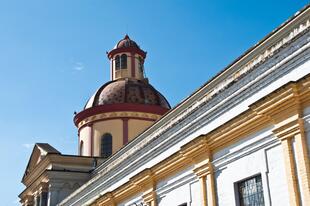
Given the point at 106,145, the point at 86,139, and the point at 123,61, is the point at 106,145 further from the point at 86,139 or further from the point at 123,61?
the point at 123,61

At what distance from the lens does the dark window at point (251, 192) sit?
12898 millimetres

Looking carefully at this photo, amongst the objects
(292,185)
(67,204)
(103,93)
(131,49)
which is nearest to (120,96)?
(103,93)

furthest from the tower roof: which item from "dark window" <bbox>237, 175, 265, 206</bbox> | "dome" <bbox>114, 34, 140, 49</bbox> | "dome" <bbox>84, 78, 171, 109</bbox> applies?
"dark window" <bbox>237, 175, 265, 206</bbox>

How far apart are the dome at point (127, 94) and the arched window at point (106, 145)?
2039 mm

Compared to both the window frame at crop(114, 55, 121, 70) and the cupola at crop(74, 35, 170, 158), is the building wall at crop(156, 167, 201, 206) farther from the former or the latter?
the window frame at crop(114, 55, 121, 70)

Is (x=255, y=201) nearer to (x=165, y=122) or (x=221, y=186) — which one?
(x=221, y=186)

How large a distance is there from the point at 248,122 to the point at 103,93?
786 inches

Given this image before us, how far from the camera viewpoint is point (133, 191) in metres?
19.0

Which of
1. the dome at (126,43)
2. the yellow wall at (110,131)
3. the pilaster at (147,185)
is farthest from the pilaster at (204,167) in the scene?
the dome at (126,43)

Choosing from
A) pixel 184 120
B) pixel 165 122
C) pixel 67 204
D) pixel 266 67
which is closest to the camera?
pixel 266 67

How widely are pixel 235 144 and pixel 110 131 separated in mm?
17437

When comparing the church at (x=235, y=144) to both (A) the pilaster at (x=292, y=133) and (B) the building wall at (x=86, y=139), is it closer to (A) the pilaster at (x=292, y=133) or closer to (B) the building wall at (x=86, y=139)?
(A) the pilaster at (x=292, y=133)

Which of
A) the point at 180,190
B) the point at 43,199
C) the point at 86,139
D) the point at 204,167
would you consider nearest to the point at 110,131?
the point at 86,139

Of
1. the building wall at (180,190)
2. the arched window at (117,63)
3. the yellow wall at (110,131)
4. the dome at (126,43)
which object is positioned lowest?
the building wall at (180,190)
